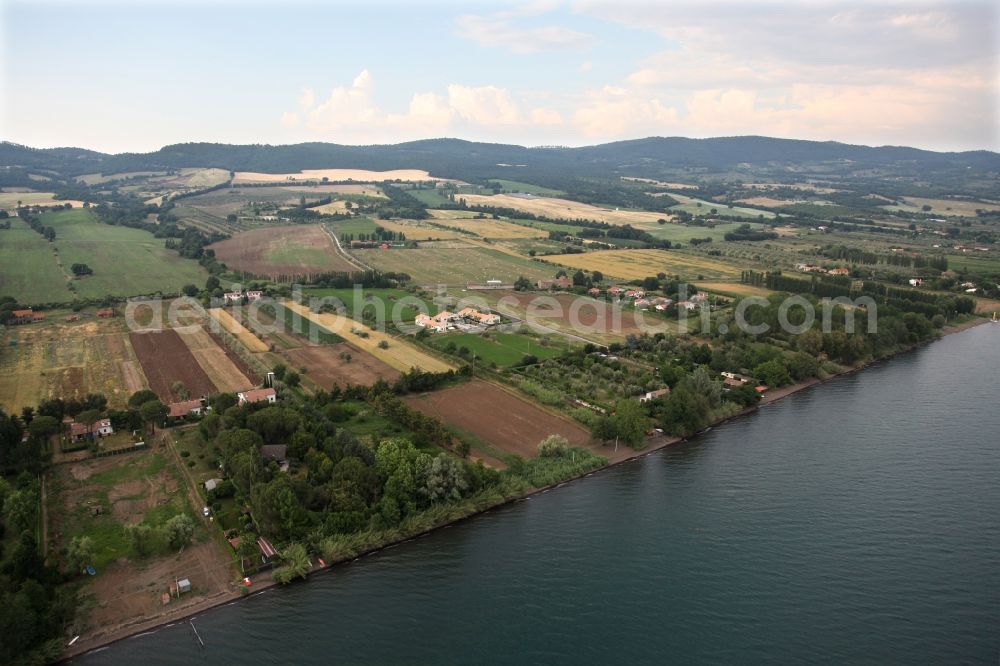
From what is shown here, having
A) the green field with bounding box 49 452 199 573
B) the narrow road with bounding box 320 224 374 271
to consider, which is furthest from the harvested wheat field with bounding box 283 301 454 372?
the narrow road with bounding box 320 224 374 271

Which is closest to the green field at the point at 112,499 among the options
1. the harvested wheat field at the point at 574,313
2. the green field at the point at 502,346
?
the green field at the point at 502,346

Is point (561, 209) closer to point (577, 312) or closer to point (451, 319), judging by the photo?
point (577, 312)

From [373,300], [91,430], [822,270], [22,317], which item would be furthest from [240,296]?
[822,270]

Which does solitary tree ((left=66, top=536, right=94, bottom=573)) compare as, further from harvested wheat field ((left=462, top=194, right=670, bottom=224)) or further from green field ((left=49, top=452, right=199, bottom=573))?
harvested wheat field ((left=462, top=194, right=670, bottom=224))

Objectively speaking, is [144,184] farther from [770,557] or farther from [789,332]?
[770,557]

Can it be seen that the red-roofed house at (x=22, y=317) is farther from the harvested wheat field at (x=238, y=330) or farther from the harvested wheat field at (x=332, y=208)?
the harvested wheat field at (x=332, y=208)

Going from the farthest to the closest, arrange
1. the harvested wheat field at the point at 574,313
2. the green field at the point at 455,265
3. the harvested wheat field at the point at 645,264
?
the harvested wheat field at the point at 645,264 < the green field at the point at 455,265 < the harvested wheat field at the point at 574,313
